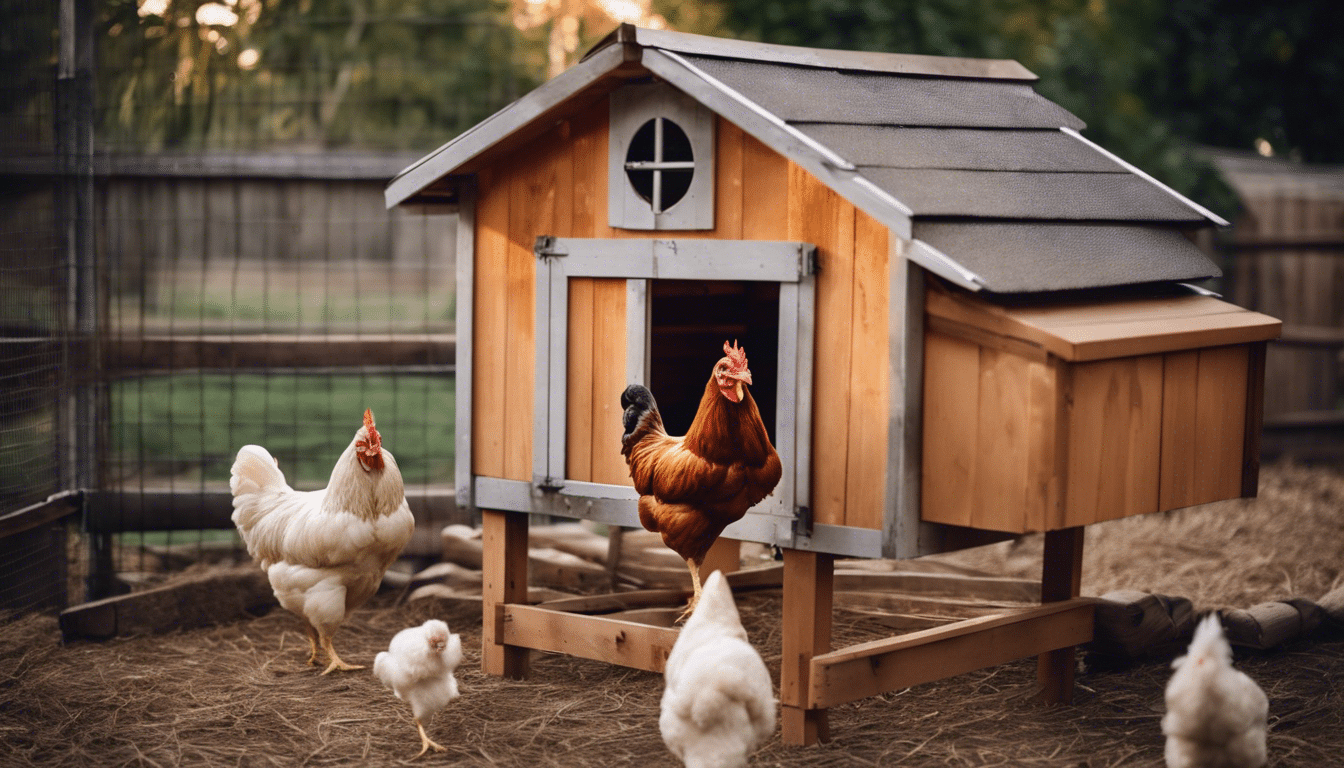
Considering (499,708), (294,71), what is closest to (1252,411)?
(499,708)

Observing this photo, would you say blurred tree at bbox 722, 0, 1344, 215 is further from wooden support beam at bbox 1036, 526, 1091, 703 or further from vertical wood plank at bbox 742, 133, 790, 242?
vertical wood plank at bbox 742, 133, 790, 242

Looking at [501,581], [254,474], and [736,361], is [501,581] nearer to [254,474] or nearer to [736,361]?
[254,474]

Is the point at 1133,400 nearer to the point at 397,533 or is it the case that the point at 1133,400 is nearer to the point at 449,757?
the point at 449,757

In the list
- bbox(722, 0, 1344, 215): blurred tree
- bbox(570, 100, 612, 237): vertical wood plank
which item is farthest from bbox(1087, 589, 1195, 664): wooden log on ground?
bbox(722, 0, 1344, 215): blurred tree

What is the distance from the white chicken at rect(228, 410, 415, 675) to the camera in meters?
5.85

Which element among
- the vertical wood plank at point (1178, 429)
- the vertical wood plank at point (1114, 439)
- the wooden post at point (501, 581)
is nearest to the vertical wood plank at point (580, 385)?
the wooden post at point (501, 581)

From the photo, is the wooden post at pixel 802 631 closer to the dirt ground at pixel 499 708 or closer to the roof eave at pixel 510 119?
the dirt ground at pixel 499 708

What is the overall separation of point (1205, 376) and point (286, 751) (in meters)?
3.72

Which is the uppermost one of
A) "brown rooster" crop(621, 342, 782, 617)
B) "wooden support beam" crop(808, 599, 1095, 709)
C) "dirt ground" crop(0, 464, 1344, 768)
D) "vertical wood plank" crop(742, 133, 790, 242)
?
"vertical wood plank" crop(742, 133, 790, 242)

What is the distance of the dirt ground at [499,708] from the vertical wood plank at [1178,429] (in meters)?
0.95

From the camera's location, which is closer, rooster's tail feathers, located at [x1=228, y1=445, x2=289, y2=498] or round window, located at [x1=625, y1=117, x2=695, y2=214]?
round window, located at [x1=625, y1=117, x2=695, y2=214]

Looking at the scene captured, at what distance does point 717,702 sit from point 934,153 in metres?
2.19

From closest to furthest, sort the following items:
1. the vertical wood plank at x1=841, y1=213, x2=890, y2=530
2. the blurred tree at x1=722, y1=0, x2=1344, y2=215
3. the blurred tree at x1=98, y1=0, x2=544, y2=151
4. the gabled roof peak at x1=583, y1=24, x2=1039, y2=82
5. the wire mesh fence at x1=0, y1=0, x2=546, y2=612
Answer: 1. the vertical wood plank at x1=841, y1=213, x2=890, y2=530
2. the gabled roof peak at x1=583, y1=24, x2=1039, y2=82
3. the wire mesh fence at x1=0, y1=0, x2=546, y2=612
4. the blurred tree at x1=98, y1=0, x2=544, y2=151
5. the blurred tree at x1=722, y1=0, x2=1344, y2=215

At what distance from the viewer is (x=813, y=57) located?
5312 millimetres
